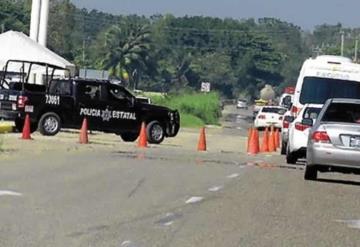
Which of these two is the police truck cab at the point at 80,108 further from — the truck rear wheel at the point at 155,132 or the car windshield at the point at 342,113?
the car windshield at the point at 342,113

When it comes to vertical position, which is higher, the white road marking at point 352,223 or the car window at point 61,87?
the car window at point 61,87

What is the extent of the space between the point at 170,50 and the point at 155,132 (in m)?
142

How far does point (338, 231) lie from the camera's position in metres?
12.4

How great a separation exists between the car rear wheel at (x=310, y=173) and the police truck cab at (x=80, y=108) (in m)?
12.9

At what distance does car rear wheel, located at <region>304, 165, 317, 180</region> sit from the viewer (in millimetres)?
20128

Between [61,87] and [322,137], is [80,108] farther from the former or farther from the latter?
[322,137]

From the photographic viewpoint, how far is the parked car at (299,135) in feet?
82.4

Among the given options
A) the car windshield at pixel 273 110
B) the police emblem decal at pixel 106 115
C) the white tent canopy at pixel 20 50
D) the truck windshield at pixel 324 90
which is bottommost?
the police emblem decal at pixel 106 115

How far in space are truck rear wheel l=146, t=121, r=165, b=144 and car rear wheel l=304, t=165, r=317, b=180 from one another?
12943 millimetres

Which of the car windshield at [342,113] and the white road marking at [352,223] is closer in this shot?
the white road marking at [352,223]

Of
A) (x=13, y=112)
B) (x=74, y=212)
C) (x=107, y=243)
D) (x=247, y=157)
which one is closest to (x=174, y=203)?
(x=74, y=212)

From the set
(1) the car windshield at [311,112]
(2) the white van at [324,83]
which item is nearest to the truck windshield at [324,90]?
(2) the white van at [324,83]

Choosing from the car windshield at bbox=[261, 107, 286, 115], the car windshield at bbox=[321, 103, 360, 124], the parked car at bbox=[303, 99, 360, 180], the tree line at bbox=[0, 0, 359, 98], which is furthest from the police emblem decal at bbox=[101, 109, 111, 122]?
the tree line at bbox=[0, 0, 359, 98]

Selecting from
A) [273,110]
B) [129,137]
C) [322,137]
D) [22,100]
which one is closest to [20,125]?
[22,100]
